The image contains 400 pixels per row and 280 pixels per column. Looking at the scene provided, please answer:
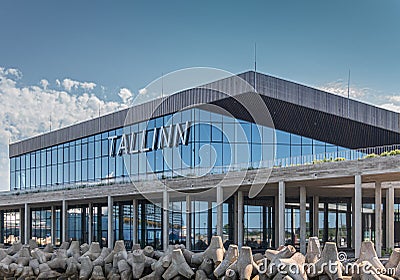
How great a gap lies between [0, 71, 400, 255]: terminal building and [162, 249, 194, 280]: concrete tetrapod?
10901mm

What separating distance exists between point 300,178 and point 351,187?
9351 mm

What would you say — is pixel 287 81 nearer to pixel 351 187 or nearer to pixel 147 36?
pixel 351 187

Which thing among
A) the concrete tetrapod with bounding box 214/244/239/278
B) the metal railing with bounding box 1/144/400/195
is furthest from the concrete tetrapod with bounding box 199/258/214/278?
the metal railing with bounding box 1/144/400/195

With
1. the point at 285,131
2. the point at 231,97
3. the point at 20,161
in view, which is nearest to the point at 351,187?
the point at 285,131

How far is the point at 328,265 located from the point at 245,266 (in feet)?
8.78

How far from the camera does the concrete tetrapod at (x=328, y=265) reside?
16855 millimetres

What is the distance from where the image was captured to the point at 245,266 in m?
18.7

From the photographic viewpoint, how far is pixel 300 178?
30312 mm

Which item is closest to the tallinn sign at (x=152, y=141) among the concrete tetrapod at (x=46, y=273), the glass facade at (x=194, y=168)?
the glass facade at (x=194, y=168)

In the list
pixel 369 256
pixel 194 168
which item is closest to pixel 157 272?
pixel 369 256

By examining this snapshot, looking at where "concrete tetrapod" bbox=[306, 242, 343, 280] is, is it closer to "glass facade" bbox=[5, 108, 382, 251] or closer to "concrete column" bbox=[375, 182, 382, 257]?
"concrete column" bbox=[375, 182, 382, 257]

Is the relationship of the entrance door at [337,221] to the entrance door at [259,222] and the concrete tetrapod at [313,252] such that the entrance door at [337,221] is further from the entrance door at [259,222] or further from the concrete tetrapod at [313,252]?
the concrete tetrapod at [313,252]

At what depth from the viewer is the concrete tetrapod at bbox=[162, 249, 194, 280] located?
2070 centimetres

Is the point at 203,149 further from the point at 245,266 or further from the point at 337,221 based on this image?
the point at 245,266
